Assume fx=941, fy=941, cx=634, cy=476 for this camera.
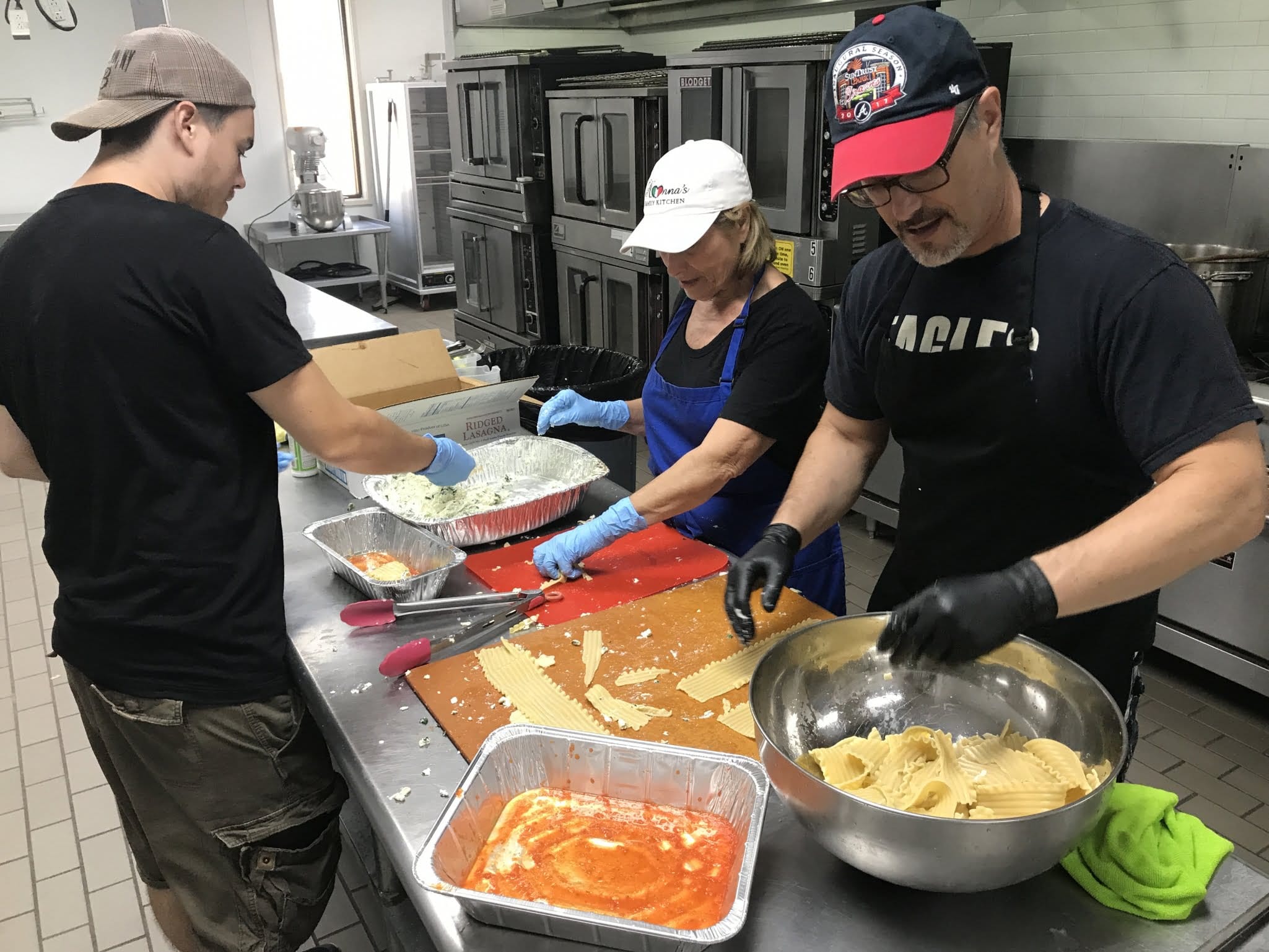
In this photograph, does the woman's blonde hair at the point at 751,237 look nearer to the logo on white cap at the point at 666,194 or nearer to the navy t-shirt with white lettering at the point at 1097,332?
the logo on white cap at the point at 666,194

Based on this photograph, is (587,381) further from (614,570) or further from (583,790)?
(583,790)

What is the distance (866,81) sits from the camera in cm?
122

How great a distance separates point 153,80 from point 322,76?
8.03 meters

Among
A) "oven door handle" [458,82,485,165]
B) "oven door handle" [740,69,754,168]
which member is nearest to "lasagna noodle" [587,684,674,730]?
"oven door handle" [740,69,754,168]

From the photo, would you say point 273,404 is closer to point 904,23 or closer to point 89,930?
point 904,23

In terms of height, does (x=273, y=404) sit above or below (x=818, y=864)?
above

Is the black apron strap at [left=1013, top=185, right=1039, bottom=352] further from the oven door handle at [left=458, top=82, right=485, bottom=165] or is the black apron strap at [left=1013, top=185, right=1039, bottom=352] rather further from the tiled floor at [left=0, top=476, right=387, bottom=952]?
the oven door handle at [left=458, top=82, right=485, bottom=165]

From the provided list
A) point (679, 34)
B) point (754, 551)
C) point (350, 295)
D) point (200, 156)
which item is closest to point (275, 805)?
point (754, 551)

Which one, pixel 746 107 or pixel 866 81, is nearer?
pixel 866 81

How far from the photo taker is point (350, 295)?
9.05 meters

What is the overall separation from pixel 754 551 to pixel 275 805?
3.16 ft

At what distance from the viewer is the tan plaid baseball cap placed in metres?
1.44

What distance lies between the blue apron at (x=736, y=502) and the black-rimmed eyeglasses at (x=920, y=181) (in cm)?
77

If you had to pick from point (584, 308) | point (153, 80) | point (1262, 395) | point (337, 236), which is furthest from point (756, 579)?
point (337, 236)
